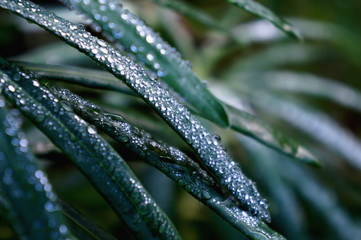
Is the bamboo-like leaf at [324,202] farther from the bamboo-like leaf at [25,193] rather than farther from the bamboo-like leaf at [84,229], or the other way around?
the bamboo-like leaf at [25,193]

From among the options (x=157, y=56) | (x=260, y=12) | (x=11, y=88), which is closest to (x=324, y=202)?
(x=260, y=12)

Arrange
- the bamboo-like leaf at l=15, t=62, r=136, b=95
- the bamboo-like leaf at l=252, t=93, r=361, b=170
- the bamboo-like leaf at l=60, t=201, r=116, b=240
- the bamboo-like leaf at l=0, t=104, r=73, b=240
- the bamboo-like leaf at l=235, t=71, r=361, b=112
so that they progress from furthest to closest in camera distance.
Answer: the bamboo-like leaf at l=235, t=71, r=361, b=112 < the bamboo-like leaf at l=252, t=93, r=361, b=170 < the bamboo-like leaf at l=15, t=62, r=136, b=95 < the bamboo-like leaf at l=60, t=201, r=116, b=240 < the bamboo-like leaf at l=0, t=104, r=73, b=240

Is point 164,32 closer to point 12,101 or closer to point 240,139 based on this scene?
point 240,139

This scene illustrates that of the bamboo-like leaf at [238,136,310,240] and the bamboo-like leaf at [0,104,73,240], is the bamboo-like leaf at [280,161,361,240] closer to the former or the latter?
the bamboo-like leaf at [238,136,310,240]

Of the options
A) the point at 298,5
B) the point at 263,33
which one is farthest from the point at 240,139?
the point at 298,5

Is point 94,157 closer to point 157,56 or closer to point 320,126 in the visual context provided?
point 157,56

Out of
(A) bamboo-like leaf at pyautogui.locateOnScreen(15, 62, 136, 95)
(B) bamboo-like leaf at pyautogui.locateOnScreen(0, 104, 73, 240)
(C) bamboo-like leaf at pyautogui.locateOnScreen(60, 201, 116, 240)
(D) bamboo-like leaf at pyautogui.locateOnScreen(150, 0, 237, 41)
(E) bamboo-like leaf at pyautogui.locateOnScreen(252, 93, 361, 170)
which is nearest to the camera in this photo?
(B) bamboo-like leaf at pyautogui.locateOnScreen(0, 104, 73, 240)

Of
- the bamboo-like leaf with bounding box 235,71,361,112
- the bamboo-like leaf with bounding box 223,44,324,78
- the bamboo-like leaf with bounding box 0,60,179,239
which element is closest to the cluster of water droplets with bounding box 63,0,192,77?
the bamboo-like leaf with bounding box 0,60,179,239

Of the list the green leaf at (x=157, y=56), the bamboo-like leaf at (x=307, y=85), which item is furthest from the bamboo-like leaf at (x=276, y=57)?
the green leaf at (x=157, y=56)

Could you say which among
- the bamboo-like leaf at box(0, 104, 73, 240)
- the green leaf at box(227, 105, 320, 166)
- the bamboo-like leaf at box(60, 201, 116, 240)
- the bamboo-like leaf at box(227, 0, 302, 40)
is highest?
the bamboo-like leaf at box(227, 0, 302, 40)
